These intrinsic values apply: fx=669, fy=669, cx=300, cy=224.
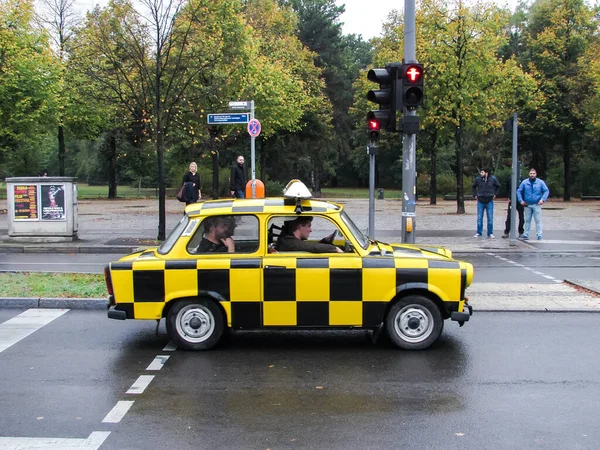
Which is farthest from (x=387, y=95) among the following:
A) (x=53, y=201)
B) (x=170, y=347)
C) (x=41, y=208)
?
(x=41, y=208)

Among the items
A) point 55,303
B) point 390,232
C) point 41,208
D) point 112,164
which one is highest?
point 112,164

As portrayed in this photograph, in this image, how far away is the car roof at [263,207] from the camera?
6.99 metres

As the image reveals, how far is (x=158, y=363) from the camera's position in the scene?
6562 millimetres

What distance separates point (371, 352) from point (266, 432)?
94.0 inches

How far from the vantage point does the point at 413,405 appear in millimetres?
5359

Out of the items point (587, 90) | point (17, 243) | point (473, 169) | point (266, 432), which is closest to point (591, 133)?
point (587, 90)

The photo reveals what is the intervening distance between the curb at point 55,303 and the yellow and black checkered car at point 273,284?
2199mm

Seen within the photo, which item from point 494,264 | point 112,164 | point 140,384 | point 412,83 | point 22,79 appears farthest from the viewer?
point 112,164

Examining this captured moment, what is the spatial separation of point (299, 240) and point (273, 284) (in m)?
0.61

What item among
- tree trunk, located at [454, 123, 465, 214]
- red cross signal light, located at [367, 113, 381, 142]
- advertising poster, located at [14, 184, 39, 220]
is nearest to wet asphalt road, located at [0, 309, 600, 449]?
red cross signal light, located at [367, 113, 381, 142]

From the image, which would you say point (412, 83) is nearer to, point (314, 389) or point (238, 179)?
point (314, 389)

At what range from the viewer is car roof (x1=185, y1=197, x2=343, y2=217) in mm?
6988

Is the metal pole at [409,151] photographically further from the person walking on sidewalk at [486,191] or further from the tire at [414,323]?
the person walking on sidewalk at [486,191]

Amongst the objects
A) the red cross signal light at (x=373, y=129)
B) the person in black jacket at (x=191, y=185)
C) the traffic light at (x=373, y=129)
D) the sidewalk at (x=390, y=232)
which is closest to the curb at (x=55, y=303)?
the red cross signal light at (x=373, y=129)
